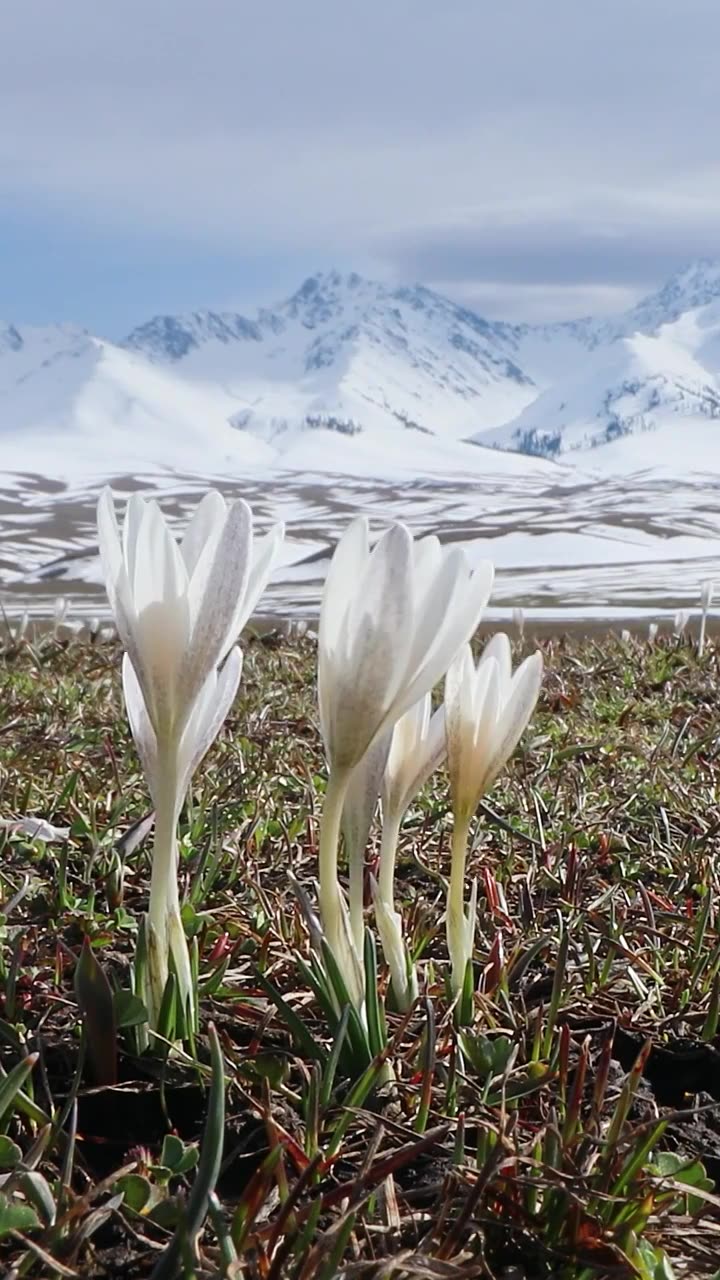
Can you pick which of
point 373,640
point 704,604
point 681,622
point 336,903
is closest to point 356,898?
point 336,903

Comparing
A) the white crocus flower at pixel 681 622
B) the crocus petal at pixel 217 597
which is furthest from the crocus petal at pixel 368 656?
the white crocus flower at pixel 681 622

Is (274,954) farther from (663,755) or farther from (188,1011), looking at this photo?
(663,755)

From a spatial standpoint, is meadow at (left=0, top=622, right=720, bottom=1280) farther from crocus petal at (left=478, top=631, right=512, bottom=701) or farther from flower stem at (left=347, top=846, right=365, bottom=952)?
crocus petal at (left=478, top=631, right=512, bottom=701)

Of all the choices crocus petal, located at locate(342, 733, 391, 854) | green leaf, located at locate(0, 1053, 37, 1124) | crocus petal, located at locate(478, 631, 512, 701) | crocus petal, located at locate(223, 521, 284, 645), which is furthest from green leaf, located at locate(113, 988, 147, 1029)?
crocus petal, located at locate(478, 631, 512, 701)

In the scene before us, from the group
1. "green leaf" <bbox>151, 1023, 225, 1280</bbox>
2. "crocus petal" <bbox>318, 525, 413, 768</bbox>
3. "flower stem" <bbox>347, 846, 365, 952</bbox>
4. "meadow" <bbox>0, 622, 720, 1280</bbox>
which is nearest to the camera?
"green leaf" <bbox>151, 1023, 225, 1280</bbox>

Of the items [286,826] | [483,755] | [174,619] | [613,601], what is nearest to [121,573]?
[174,619]

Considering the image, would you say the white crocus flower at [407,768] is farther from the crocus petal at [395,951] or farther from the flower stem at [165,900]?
the flower stem at [165,900]
